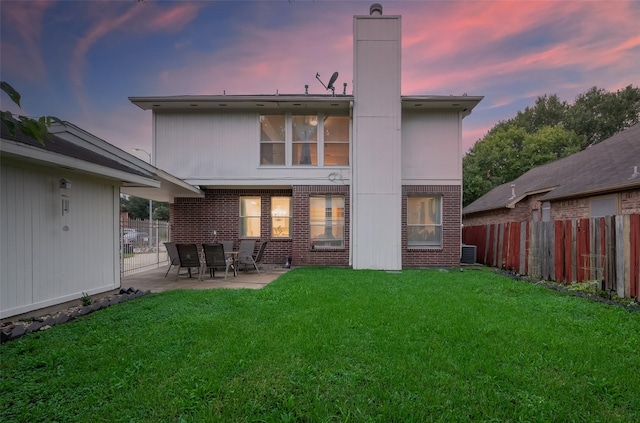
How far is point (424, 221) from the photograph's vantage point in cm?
1059

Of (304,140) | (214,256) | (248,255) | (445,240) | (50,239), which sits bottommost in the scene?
(248,255)

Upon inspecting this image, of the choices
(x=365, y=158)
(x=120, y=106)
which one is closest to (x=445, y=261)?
(x=365, y=158)

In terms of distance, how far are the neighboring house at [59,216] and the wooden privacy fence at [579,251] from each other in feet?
31.4

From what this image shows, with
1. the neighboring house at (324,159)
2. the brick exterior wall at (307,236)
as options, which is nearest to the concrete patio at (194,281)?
the brick exterior wall at (307,236)

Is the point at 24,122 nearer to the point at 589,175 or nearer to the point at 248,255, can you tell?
the point at 248,255

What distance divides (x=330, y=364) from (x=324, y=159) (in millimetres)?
8171

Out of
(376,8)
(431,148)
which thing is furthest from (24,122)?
(376,8)

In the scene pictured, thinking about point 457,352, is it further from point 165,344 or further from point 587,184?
point 587,184

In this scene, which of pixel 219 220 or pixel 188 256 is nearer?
pixel 188 256

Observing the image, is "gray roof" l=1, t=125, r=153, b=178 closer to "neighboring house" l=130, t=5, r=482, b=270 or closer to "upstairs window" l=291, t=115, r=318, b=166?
"neighboring house" l=130, t=5, r=482, b=270

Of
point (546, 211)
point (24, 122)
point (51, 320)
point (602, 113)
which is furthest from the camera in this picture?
point (602, 113)

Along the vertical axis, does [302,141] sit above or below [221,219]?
above

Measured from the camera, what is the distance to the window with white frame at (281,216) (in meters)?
10.9

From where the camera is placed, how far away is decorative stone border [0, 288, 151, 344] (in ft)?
12.3
